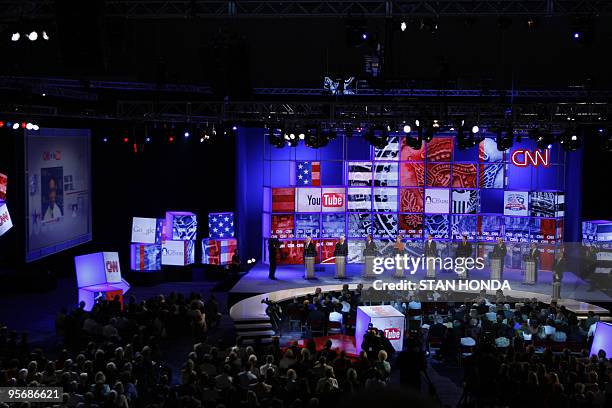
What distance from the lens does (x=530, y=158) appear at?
24.5 m

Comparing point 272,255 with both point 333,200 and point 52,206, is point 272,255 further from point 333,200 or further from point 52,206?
point 52,206

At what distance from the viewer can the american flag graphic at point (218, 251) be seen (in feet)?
77.6

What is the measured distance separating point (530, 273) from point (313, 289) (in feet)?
20.5

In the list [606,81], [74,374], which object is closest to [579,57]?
[606,81]

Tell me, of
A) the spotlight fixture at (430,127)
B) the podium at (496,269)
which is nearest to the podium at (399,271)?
the podium at (496,269)

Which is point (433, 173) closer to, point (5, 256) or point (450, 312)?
point (450, 312)

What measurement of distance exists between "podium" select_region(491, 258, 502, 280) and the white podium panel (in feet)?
22.2

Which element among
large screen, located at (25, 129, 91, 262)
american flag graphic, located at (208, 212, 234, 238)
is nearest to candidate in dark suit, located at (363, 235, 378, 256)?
american flag graphic, located at (208, 212, 234, 238)

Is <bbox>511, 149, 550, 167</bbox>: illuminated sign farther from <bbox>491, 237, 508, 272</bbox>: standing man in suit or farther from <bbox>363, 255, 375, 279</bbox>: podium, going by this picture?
<bbox>363, 255, 375, 279</bbox>: podium

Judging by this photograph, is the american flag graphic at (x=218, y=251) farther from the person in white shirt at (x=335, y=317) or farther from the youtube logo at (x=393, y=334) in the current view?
the youtube logo at (x=393, y=334)

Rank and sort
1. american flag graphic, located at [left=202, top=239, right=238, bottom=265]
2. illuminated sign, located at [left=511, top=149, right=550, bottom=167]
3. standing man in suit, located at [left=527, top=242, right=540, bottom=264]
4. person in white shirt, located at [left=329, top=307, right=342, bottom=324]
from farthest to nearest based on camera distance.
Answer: illuminated sign, located at [left=511, top=149, right=550, bottom=167] < american flag graphic, located at [left=202, top=239, right=238, bottom=265] < standing man in suit, located at [left=527, top=242, right=540, bottom=264] < person in white shirt, located at [left=329, top=307, right=342, bottom=324]

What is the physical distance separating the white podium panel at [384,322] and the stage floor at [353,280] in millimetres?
5043

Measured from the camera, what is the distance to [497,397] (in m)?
11.4

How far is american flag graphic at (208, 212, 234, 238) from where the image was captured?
2372cm
